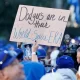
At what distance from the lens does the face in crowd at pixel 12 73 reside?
443 cm

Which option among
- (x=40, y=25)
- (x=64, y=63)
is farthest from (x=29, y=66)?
(x=40, y=25)

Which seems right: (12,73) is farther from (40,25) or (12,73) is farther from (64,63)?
(40,25)

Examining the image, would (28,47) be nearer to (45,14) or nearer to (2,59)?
(45,14)

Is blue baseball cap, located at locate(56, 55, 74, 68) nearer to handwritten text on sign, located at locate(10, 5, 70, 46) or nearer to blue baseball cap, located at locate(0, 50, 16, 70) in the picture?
handwritten text on sign, located at locate(10, 5, 70, 46)

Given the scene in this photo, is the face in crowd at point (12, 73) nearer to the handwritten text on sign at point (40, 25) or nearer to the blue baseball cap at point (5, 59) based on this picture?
the blue baseball cap at point (5, 59)

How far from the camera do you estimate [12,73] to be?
4.44 m

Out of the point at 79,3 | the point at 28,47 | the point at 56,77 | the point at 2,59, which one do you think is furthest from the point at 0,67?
the point at 79,3

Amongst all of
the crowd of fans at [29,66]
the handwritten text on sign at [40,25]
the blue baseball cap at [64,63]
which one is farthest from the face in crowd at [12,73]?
the handwritten text on sign at [40,25]

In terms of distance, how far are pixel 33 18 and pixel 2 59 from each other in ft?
12.6

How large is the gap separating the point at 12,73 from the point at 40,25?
3.85 meters

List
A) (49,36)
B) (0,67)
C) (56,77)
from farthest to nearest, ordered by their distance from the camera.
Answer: (49,36) → (56,77) → (0,67)

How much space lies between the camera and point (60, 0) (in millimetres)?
42000

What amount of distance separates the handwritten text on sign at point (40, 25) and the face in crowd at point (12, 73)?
3499mm

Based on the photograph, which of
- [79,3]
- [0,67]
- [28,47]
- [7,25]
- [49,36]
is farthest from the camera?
[79,3]
